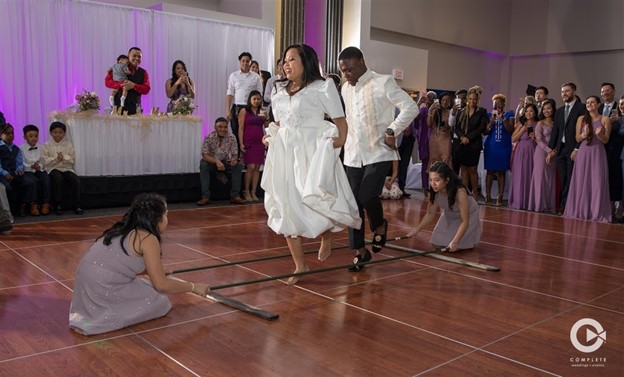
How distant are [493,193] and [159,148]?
5320mm

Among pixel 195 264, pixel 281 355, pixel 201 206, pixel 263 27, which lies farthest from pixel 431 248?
pixel 263 27

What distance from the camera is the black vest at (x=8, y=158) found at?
6.64 metres

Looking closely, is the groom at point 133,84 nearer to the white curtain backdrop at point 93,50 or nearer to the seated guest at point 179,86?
the seated guest at point 179,86

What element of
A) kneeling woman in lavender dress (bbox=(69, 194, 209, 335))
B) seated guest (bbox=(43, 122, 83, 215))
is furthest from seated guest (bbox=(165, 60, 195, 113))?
kneeling woman in lavender dress (bbox=(69, 194, 209, 335))

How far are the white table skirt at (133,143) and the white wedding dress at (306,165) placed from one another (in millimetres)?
4210

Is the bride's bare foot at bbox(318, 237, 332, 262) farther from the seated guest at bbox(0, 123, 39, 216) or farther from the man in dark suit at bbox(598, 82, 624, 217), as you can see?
the man in dark suit at bbox(598, 82, 624, 217)

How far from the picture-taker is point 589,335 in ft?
10.5

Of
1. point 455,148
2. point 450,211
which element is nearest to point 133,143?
point 450,211

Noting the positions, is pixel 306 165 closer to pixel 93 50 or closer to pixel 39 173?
pixel 39 173

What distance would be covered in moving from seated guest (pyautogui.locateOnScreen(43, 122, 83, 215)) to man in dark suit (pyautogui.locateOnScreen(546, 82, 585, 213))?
5.89 m

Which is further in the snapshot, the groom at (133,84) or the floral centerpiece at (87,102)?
the groom at (133,84)

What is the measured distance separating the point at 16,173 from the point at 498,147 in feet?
20.6

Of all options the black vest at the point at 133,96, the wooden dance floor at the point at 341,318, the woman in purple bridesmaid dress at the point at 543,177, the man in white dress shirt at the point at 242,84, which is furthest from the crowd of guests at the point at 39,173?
the woman in purple bridesmaid dress at the point at 543,177

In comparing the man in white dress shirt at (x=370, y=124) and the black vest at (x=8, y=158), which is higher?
the man in white dress shirt at (x=370, y=124)
